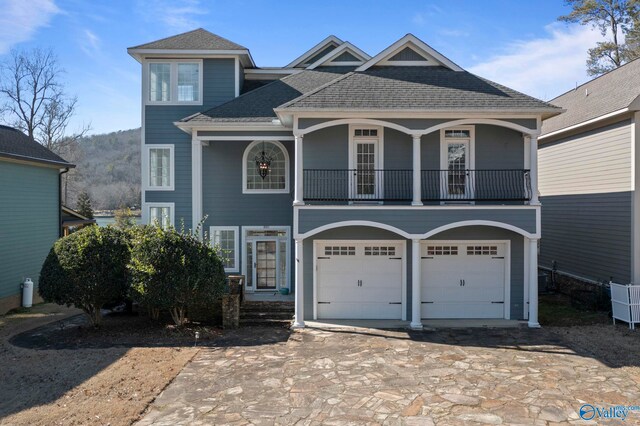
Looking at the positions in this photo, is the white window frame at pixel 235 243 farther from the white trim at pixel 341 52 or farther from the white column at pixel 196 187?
the white trim at pixel 341 52

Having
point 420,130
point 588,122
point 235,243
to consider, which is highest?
point 588,122

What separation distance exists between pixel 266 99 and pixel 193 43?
11.0 ft

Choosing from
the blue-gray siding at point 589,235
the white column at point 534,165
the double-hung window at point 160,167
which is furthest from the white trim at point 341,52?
the blue-gray siding at point 589,235

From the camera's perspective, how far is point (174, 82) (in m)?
14.9

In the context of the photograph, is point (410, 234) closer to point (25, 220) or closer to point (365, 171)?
point (365, 171)

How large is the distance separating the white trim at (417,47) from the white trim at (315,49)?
11.7ft

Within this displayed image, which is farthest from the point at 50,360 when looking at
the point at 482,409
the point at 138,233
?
the point at 482,409

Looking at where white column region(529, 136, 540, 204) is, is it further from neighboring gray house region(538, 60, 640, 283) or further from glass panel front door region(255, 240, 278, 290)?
glass panel front door region(255, 240, 278, 290)

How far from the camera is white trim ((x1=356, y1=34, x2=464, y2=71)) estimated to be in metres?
13.3

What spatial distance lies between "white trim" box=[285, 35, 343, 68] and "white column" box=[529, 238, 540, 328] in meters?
9.80

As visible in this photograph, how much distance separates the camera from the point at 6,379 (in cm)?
816

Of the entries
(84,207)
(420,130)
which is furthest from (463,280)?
(84,207)

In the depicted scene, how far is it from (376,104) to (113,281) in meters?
7.97

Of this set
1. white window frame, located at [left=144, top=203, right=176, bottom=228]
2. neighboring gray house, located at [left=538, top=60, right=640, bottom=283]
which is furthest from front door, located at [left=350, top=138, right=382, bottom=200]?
neighboring gray house, located at [left=538, top=60, right=640, bottom=283]
